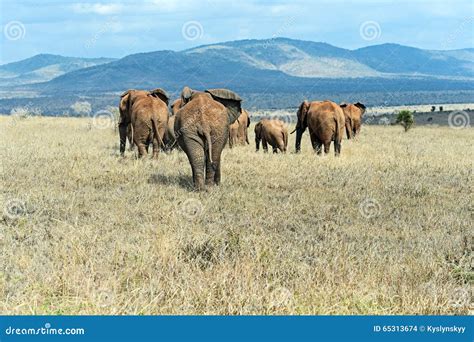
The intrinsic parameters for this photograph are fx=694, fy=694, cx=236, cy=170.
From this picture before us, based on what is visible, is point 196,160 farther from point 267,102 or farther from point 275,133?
point 267,102

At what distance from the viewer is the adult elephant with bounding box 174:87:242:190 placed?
35.4ft

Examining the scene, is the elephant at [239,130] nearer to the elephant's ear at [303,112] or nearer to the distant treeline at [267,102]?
the elephant's ear at [303,112]

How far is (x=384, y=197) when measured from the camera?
10625mm

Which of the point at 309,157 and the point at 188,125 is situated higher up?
the point at 188,125

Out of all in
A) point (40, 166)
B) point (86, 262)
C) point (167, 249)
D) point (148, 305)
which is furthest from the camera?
point (40, 166)

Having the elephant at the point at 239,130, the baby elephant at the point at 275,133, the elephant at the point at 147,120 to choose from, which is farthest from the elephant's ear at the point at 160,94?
the elephant at the point at 239,130

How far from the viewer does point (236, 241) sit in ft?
23.5

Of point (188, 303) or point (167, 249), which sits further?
point (167, 249)

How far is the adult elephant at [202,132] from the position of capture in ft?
35.4

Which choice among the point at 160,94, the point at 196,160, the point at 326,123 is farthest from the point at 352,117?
Answer: the point at 196,160

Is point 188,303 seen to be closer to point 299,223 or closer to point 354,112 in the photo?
point 299,223

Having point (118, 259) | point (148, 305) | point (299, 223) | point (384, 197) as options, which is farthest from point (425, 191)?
point (148, 305)

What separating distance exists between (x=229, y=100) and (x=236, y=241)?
4.78 meters

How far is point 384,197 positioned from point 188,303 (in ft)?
19.3
